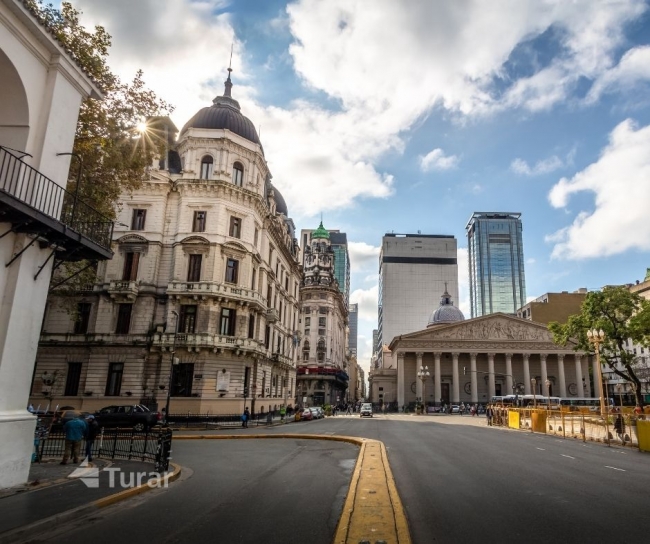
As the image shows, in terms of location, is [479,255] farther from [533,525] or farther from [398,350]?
[533,525]

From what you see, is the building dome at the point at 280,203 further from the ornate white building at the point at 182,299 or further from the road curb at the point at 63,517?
the road curb at the point at 63,517

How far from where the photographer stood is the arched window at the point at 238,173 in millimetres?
38250

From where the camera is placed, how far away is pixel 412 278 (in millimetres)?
187750

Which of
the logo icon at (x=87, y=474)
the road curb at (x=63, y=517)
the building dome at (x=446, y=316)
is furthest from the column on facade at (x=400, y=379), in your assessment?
the road curb at (x=63, y=517)

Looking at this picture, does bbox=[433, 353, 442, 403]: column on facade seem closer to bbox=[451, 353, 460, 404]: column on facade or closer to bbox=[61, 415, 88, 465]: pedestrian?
bbox=[451, 353, 460, 404]: column on facade

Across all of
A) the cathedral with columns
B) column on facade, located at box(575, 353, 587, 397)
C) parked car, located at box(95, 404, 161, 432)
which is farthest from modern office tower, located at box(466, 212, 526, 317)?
parked car, located at box(95, 404, 161, 432)

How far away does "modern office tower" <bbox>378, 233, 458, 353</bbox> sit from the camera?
18338 centimetres

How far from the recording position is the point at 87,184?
1973cm

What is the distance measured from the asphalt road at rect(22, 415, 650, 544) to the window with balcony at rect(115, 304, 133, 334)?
2215 cm

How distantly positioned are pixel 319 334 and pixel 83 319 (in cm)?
5956

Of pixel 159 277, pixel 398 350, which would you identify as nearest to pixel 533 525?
pixel 159 277

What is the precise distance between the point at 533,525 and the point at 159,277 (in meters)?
33.5

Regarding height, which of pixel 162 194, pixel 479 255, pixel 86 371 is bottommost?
pixel 86 371

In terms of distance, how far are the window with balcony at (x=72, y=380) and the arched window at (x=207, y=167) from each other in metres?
17.4
